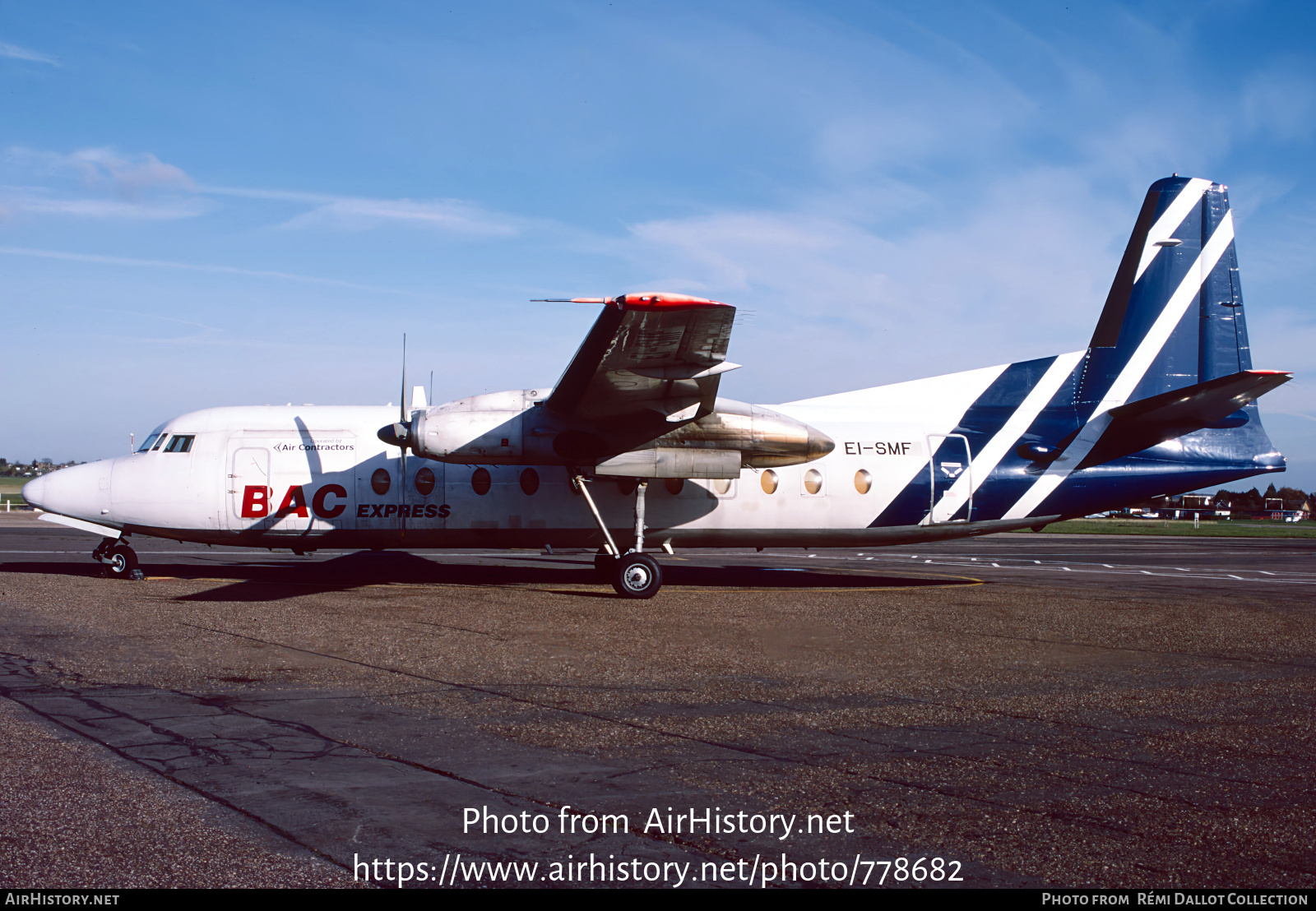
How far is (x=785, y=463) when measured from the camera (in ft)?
54.2

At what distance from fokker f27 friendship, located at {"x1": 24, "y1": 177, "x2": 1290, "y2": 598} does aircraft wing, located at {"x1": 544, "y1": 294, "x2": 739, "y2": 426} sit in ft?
0.83

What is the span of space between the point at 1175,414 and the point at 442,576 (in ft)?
47.6

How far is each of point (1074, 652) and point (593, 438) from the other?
7999 mm

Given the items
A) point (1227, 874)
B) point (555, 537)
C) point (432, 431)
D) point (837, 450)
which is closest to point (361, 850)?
point (1227, 874)

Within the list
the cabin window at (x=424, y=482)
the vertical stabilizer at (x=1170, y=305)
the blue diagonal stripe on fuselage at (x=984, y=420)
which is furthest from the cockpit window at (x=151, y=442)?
the vertical stabilizer at (x=1170, y=305)

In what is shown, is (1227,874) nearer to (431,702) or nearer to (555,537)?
(431,702)

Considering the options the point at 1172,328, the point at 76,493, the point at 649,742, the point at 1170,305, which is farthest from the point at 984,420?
the point at 76,493

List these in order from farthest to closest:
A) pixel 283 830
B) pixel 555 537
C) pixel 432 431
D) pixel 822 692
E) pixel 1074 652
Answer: pixel 555 537, pixel 432 431, pixel 1074 652, pixel 822 692, pixel 283 830

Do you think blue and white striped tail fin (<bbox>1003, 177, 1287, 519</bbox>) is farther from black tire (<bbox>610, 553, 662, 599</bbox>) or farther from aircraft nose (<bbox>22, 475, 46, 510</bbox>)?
aircraft nose (<bbox>22, 475, 46, 510</bbox>)

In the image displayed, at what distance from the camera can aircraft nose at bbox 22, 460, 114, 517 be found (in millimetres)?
16797

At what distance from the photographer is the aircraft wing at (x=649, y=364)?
12.0 metres

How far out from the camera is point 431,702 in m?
7.62

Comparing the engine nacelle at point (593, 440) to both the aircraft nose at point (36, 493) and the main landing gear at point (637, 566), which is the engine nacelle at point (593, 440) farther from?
the aircraft nose at point (36, 493)

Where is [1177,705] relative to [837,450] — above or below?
below
